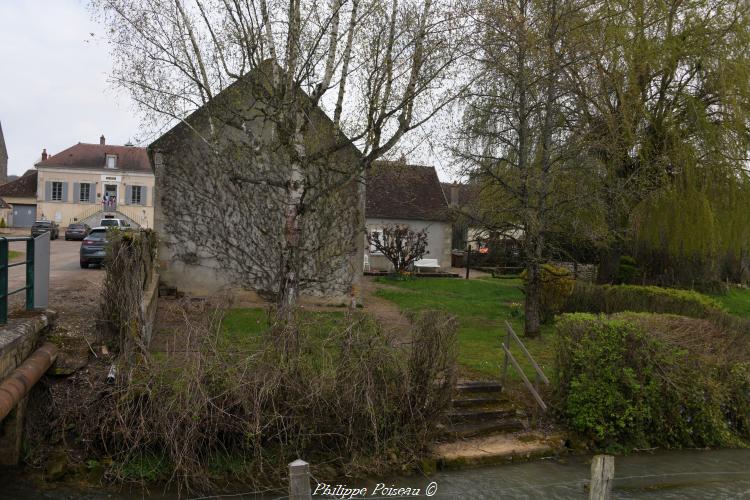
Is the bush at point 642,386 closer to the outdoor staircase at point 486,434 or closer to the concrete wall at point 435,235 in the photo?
the outdoor staircase at point 486,434

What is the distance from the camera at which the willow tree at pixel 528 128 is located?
1439 centimetres

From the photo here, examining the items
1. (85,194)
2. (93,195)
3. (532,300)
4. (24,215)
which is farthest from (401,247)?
(24,215)

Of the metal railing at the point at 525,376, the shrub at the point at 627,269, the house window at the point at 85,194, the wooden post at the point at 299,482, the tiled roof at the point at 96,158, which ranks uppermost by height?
the tiled roof at the point at 96,158

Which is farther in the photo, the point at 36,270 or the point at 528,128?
the point at 528,128

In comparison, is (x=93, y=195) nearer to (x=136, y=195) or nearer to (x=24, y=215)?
(x=136, y=195)

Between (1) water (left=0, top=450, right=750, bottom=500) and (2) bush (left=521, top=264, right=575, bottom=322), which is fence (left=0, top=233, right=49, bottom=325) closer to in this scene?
(1) water (left=0, top=450, right=750, bottom=500)

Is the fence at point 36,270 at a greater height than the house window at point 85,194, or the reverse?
the house window at point 85,194

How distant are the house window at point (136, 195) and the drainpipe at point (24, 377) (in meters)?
50.4

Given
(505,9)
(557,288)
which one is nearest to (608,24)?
(505,9)

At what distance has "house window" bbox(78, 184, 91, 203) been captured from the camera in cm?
5584

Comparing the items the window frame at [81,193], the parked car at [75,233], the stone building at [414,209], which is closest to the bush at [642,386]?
the stone building at [414,209]

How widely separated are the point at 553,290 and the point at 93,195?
156 feet

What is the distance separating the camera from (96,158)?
56.9 metres

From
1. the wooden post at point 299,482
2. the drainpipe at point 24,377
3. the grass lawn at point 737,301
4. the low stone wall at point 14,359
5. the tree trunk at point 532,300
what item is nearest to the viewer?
the wooden post at point 299,482
